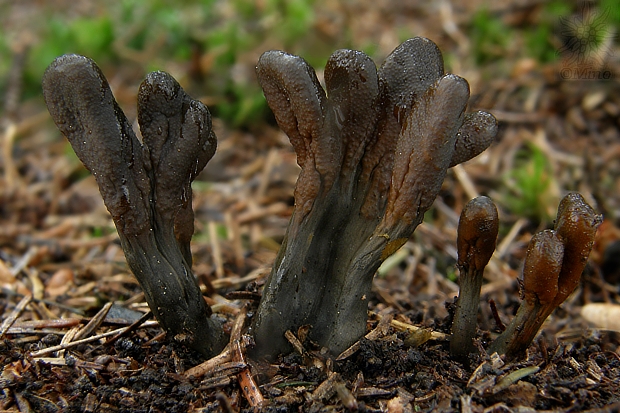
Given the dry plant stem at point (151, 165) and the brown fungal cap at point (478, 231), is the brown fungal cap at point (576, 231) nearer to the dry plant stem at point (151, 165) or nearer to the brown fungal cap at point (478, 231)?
the brown fungal cap at point (478, 231)

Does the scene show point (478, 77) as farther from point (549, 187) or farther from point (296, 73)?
point (296, 73)

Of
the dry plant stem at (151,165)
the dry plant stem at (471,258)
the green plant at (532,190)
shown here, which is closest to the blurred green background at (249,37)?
the green plant at (532,190)

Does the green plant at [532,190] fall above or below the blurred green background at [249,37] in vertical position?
below

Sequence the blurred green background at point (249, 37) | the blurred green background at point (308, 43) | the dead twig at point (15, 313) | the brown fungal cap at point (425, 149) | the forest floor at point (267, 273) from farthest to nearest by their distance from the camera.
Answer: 1. the blurred green background at point (249, 37)
2. the blurred green background at point (308, 43)
3. the dead twig at point (15, 313)
4. the forest floor at point (267, 273)
5. the brown fungal cap at point (425, 149)

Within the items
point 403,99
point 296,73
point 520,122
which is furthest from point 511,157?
point 296,73

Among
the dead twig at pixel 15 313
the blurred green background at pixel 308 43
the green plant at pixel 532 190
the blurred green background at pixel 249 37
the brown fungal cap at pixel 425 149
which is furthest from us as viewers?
the blurred green background at pixel 249 37

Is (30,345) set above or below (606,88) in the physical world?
below

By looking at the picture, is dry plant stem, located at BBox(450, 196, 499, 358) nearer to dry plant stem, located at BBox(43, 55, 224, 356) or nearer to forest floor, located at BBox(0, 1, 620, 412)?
forest floor, located at BBox(0, 1, 620, 412)
